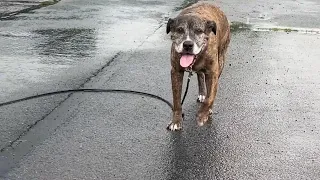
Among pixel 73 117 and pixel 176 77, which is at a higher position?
pixel 176 77

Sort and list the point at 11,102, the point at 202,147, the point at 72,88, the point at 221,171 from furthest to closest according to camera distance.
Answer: the point at 72,88 < the point at 11,102 < the point at 202,147 < the point at 221,171

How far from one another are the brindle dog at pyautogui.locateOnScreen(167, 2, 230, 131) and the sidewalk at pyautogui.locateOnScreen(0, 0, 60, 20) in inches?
362

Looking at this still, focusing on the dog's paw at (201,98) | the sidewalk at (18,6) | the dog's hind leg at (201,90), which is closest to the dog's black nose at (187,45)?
the dog's hind leg at (201,90)

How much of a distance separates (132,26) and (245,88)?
610 cm

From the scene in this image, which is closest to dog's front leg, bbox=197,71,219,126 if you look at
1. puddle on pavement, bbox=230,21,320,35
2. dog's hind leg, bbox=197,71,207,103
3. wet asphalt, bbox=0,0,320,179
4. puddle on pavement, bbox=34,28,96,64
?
wet asphalt, bbox=0,0,320,179

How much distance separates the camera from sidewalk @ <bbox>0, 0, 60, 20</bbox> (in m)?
15.0

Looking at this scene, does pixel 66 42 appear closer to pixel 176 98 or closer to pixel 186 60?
pixel 176 98

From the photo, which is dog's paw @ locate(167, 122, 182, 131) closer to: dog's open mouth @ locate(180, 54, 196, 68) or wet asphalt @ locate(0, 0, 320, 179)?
wet asphalt @ locate(0, 0, 320, 179)

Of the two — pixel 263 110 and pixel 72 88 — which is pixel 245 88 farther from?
pixel 72 88

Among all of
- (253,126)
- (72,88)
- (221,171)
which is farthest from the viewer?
(72,88)

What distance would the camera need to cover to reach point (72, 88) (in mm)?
7836

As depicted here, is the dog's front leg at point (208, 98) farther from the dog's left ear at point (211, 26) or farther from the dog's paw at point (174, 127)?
the dog's left ear at point (211, 26)

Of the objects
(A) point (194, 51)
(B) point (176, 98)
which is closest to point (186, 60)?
(A) point (194, 51)

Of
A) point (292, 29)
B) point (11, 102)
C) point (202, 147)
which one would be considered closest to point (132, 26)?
point (292, 29)
